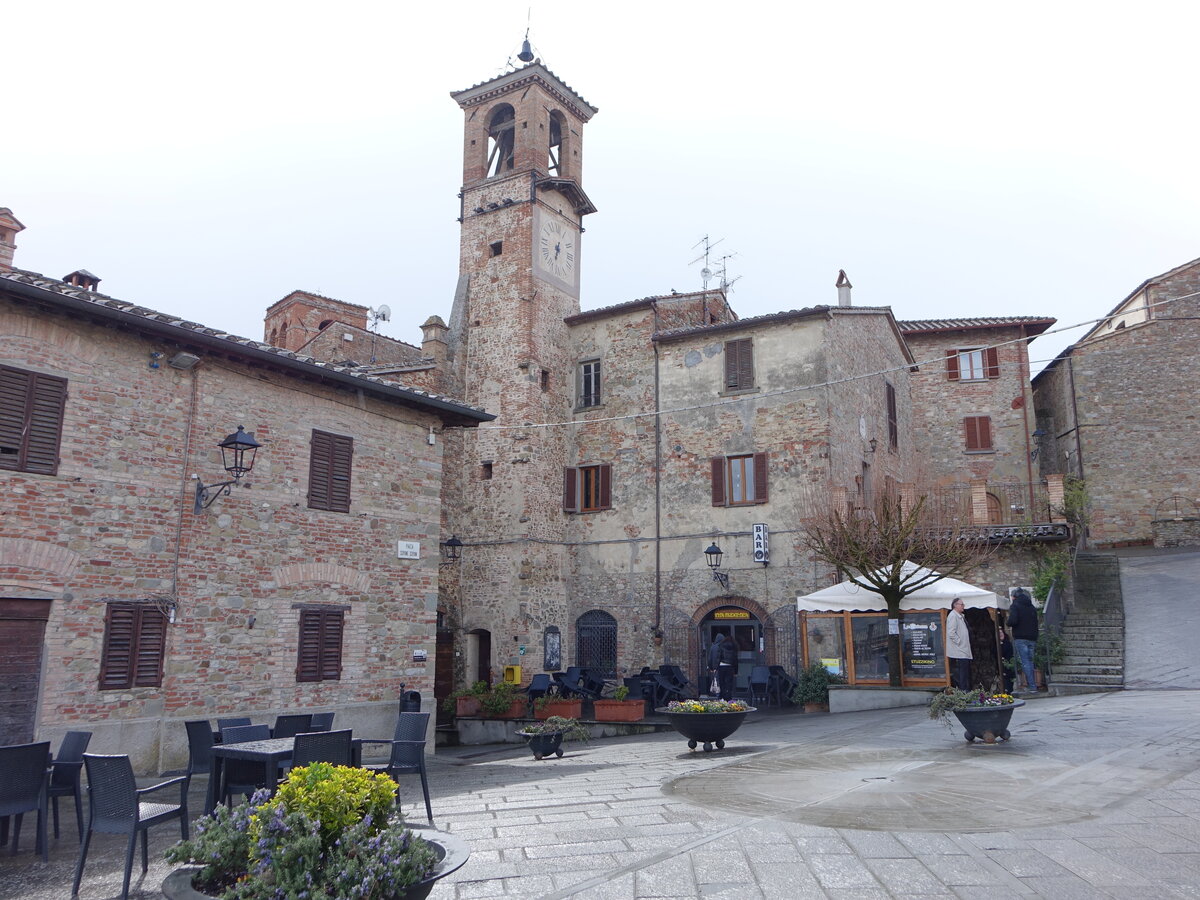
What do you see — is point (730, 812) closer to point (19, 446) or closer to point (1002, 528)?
point (19, 446)

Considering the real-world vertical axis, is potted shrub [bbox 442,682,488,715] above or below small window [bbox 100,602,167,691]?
below

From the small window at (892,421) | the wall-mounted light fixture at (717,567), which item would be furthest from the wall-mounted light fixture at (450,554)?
the small window at (892,421)

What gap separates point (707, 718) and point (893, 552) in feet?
18.6

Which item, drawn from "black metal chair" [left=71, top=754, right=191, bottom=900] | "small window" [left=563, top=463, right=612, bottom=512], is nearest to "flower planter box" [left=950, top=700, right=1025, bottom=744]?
"black metal chair" [left=71, top=754, right=191, bottom=900]

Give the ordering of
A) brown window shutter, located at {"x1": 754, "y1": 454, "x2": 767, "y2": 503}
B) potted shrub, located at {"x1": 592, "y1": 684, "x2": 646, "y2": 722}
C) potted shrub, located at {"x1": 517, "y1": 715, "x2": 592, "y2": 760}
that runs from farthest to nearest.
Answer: brown window shutter, located at {"x1": 754, "y1": 454, "x2": 767, "y2": 503} → potted shrub, located at {"x1": 592, "y1": 684, "x2": 646, "y2": 722} → potted shrub, located at {"x1": 517, "y1": 715, "x2": 592, "y2": 760}

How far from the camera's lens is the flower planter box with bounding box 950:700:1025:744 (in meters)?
9.89

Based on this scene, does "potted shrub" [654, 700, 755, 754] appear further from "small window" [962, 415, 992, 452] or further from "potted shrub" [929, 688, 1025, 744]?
"small window" [962, 415, 992, 452]

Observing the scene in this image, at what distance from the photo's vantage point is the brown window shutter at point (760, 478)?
20453mm

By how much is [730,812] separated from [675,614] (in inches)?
→ 551

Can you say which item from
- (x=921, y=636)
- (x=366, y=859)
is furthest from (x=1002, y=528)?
(x=366, y=859)

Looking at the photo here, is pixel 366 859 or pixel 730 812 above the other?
pixel 366 859

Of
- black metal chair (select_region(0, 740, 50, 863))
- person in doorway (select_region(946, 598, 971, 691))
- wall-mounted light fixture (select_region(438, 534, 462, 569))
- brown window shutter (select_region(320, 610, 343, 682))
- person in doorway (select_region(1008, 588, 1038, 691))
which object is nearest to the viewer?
black metal chair (select_region(0, 740, 50, 863))

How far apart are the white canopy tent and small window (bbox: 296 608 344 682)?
7600 millimetres

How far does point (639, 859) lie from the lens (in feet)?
19.0
